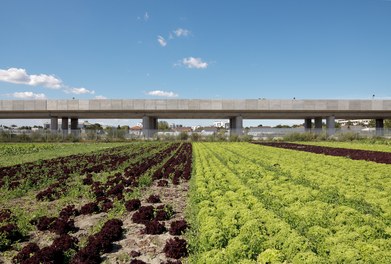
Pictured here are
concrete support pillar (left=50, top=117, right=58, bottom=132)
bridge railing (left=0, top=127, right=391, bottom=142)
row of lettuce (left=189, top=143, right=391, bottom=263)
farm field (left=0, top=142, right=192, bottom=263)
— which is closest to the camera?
row of lettuce (left=189, top=143, right=391, bottom=263)

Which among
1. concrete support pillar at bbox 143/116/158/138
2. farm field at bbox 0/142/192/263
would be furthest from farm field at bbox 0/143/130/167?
concrete support pillar at bbox 143/116/158/138

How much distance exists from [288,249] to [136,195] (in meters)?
5.03

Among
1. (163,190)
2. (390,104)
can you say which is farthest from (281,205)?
(390,104)

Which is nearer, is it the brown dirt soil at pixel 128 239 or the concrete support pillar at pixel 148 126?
the brown dirt soil at pixel 128 239

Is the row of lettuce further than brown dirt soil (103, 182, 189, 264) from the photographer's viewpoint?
No

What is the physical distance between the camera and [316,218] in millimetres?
5945

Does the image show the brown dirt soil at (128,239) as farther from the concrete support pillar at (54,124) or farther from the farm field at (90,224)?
the concrete support pillar at (54,124)

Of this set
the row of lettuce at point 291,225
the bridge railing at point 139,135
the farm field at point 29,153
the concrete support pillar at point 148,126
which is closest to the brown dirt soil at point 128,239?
the row of lettuce at point 291,225

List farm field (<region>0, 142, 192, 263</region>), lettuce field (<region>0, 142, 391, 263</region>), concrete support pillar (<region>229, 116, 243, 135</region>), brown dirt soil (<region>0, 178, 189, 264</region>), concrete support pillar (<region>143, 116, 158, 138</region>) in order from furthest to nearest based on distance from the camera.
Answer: concrete support pillar (<region>229, 116, 243, 135</region>) → concrete support pillar (<region>143, 116, 158, 138</region>) → brown dirt soil (<region>0, 178, 189, 264</region>) → farm field (<region>0, 142, 192, 263</region>) → lettuce field (<region>0, 142, 391, 263</region>)

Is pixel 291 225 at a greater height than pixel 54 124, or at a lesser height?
lesser

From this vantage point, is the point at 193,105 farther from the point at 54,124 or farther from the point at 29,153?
the point at 29,153

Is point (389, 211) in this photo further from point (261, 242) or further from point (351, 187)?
point (261, 242)

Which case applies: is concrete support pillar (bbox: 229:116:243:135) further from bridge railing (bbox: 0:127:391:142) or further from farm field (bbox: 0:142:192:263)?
farm field (bbox: 0:142:192:263)

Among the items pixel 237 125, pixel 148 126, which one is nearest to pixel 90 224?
pixel 148 126
